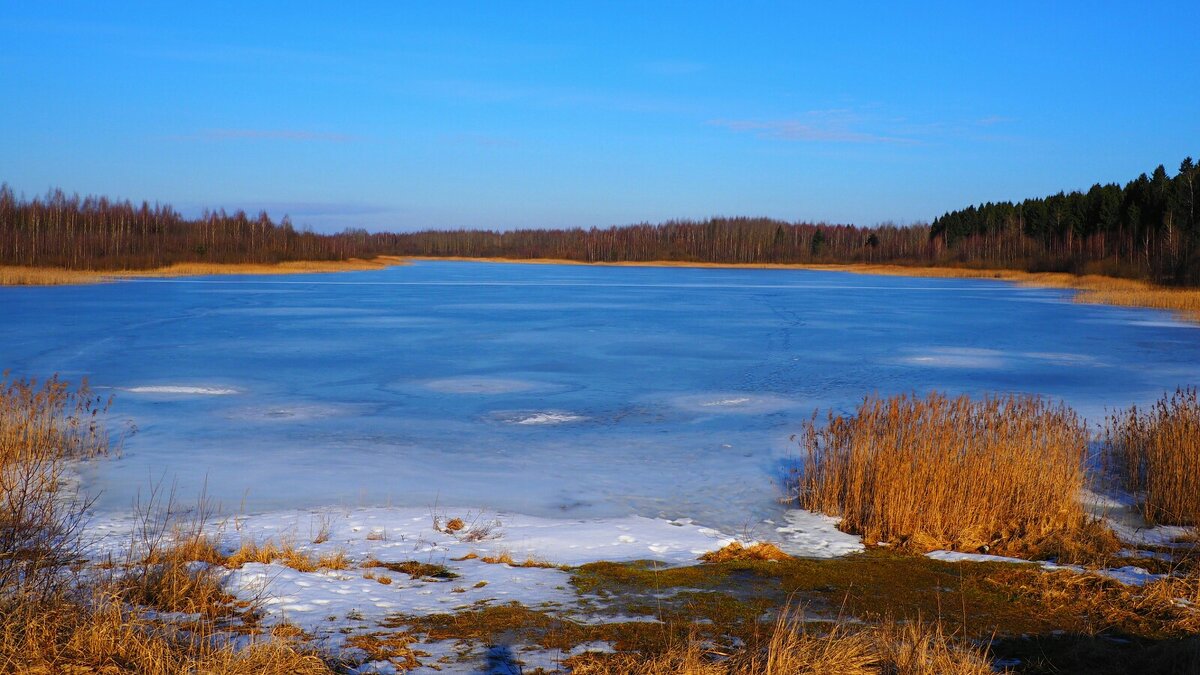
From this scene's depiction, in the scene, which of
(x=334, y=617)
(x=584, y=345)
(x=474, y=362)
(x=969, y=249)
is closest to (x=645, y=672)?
(x=334, y=617)

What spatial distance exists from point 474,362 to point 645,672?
13.3 meters

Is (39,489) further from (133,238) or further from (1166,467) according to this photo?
(133,238)

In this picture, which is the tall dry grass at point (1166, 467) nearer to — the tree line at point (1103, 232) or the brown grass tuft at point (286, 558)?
the brown grass tuft at point (286, 558)

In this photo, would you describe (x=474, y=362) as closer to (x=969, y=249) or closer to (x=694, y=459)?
(x=694, y=459)

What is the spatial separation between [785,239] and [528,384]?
119359 millimetres

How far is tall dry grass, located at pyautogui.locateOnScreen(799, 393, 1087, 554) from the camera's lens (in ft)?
21.7

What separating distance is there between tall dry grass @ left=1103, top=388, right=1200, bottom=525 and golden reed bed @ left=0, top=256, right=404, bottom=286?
151 feet

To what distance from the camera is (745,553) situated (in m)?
6.02

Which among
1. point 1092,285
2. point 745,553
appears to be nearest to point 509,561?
point 745,553

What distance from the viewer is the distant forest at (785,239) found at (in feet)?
178

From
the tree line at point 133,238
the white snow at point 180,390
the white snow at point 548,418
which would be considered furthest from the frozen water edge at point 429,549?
the tree line at point 133,238

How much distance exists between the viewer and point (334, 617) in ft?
14.8

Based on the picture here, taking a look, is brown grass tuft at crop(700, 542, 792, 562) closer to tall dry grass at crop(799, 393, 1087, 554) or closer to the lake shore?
tall dry grass at crop(799, 393, 1087, 554)

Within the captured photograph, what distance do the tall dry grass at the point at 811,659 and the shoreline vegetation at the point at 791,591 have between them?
13 mm
